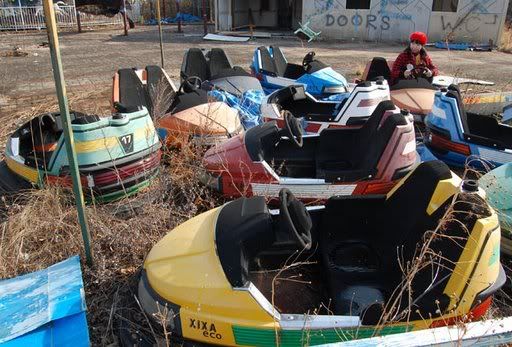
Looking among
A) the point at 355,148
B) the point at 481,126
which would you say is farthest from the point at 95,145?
the point at 481,126

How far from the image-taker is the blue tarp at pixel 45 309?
2.22 m

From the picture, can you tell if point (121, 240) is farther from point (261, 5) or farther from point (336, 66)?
point (261, 5)

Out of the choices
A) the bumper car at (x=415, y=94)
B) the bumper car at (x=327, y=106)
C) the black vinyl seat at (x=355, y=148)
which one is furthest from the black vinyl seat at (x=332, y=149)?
the bumper car at (x=415, y=94)

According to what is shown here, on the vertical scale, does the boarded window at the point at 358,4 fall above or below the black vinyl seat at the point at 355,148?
above

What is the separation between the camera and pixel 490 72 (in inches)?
444

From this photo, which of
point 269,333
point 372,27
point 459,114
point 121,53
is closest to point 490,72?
point 372,27

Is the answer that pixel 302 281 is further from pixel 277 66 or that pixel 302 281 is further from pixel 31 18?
pixel 31 18

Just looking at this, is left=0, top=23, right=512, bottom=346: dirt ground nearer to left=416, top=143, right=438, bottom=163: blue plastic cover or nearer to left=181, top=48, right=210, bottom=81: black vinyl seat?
left=181, top=48, right=210, bottom=81: black vinyl seat

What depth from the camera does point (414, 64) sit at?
673cm

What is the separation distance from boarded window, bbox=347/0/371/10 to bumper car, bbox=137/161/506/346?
1553cm

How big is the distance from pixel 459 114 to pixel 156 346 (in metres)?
3.86

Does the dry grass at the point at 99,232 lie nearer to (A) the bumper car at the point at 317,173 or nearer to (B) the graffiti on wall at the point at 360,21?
(A) the bumper car at the point at 317,173

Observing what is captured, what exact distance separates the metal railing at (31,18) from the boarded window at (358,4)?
11957 mm

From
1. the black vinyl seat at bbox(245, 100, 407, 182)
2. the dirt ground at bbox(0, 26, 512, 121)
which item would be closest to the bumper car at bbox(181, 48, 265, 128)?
the black vinyl seat at bbox(245, 100, 407, 182)
